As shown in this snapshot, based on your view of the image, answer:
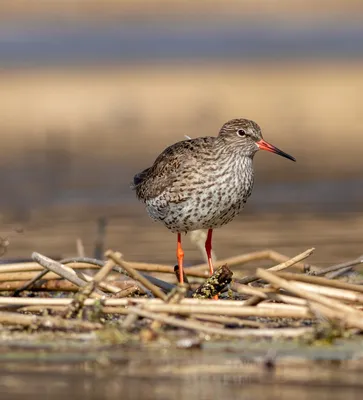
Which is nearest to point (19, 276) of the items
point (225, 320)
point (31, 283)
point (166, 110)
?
point (31, 283)

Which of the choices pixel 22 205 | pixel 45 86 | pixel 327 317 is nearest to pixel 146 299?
pixel 327 317

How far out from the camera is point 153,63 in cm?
3275

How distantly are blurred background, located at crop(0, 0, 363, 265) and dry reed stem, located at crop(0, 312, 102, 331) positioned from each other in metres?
3.28

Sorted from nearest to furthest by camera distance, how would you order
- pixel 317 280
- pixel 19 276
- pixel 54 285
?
A: pixel 317 280 → pixel 19 276 → pixel 54 285

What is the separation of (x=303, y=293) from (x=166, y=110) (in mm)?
16773

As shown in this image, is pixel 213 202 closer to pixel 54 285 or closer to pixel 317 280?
pixel 54 285

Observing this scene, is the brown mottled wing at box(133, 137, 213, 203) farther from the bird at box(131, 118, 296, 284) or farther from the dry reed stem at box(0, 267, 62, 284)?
the dry reed stem at box(0, 267, 62, 284)

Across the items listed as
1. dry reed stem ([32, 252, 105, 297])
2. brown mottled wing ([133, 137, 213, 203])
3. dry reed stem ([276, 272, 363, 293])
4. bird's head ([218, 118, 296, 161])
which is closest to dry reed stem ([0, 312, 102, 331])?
dry reed stem ([32, 252, 105, 297])

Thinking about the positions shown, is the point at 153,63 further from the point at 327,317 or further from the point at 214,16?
the point at 327,317

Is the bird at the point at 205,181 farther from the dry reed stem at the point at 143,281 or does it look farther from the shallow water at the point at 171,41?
the shallow water at the point at 171,41

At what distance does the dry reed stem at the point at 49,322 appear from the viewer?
745 centimetres

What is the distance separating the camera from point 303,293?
23.9 feet

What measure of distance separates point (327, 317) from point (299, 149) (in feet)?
39.9

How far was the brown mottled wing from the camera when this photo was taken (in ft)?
31.0
